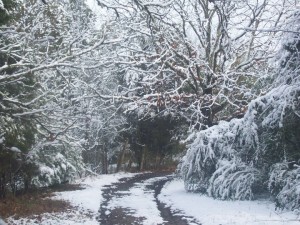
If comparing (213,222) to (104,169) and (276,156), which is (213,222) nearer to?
(276,156)

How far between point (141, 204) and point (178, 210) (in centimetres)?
164

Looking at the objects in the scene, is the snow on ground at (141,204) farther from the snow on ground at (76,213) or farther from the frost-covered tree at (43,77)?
the frost-covered tree at (43,77)

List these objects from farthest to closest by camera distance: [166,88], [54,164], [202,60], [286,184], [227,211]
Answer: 1. [166,88]
2. [202,60]
3. [54,164]
4. [227,211]
5. [286,184]

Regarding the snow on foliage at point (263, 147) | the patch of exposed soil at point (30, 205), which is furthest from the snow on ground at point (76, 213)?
the snow on foliage at point (263, 147)

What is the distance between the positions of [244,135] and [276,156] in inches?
47.5

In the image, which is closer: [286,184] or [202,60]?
[286,184]

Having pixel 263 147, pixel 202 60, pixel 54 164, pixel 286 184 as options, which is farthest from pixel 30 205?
pixel 202 60

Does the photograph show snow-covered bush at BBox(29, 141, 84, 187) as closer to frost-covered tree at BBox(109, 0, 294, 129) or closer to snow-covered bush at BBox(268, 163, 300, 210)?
frost-covered tree at BBox(109, 0, 294, 129)

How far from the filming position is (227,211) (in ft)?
33.4

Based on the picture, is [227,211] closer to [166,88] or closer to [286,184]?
[286,184]

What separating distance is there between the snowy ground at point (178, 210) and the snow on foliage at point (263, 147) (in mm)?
541

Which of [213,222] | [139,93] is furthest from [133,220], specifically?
[139,93]

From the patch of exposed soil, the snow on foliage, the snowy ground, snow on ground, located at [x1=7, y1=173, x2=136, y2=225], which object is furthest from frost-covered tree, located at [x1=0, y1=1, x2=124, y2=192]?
the snow on foliage

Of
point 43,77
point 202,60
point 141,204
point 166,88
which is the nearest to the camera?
point 141,204
